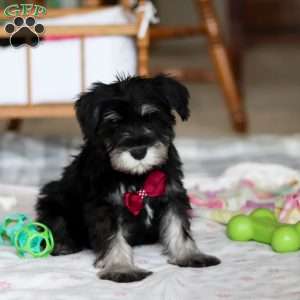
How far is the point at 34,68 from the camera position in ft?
10.6

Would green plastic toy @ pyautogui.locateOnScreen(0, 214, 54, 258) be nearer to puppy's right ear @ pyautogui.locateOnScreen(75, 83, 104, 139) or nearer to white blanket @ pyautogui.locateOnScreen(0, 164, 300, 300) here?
white blanket @ pyautogui.locateOnScreen(0, 164, 300, 300)

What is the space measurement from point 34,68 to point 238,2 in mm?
4572

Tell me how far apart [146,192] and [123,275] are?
254 mm

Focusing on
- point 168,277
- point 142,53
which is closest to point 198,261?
point 168,277

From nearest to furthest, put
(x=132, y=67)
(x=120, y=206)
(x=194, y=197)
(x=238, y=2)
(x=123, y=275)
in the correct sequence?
(x=123, y=275)
(x=120, y=206)
(x=194, y=197)
(x=132, y=67)
(x=238, y=2)

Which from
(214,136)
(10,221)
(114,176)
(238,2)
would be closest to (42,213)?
(10,221)

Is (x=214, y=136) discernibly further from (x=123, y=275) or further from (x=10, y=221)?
(x=123, y=275)

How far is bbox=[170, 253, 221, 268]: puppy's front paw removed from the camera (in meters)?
2.14

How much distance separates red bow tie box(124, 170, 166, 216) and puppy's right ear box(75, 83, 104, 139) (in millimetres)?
194

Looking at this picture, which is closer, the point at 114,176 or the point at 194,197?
the point at 114,176

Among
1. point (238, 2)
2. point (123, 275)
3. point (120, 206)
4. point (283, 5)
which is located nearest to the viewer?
point (123, 275)

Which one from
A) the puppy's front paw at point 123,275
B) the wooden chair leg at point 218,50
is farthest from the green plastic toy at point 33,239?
the wooden chair leg at point 218,50

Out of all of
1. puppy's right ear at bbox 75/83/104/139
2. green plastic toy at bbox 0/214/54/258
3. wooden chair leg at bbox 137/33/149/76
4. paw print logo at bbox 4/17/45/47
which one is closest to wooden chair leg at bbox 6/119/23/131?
paw print logo at bbox 4/17/45/47

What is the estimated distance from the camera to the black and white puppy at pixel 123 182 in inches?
80.8
